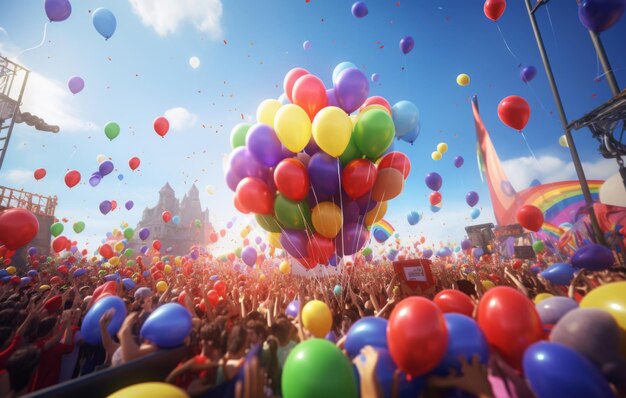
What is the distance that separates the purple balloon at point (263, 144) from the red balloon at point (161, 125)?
12.0ft

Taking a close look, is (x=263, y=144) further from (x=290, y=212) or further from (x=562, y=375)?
(x=562, y=375)

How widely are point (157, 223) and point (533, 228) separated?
164 feet

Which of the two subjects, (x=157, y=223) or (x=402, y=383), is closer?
(x=402, y=383)

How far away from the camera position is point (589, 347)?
138 cm

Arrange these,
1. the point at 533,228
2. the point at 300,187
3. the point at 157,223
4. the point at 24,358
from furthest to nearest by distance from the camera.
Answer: the point at 157,223 → the point at 533,228 → the point at 300,187 → the point at 24,358

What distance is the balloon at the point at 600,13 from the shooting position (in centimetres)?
359

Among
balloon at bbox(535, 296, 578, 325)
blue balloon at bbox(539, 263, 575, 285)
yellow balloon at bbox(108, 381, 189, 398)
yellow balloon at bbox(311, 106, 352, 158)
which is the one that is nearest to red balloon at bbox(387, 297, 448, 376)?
balloon at bbox(535, 296, 578, 325)

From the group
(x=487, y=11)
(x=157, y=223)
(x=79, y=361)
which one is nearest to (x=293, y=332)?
(x=79, y=361)

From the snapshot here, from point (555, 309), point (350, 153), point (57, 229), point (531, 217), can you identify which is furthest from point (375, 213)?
point (57, 229)

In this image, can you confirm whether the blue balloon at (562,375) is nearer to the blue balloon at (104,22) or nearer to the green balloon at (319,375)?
the green balloon at (319,375)

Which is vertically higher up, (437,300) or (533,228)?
(533,228)

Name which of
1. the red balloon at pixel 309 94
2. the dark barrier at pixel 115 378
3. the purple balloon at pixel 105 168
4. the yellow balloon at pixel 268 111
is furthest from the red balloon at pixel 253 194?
the purple balloon at pixel 105 168

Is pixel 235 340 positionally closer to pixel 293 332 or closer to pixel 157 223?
pixel 293 332

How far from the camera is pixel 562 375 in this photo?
123cm
